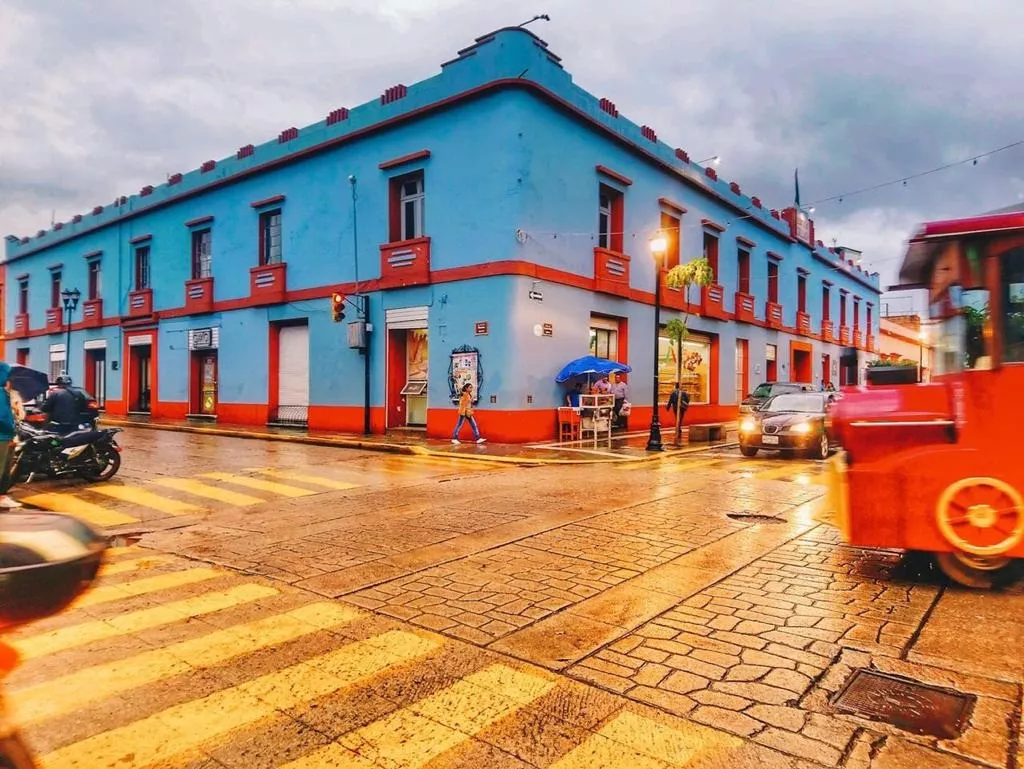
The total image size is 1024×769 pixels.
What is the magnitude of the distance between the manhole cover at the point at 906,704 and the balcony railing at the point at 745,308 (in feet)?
84.5

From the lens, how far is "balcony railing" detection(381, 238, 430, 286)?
1867cm

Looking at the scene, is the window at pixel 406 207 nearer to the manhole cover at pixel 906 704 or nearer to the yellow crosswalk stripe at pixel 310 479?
the yellow crosswalk stripe at pixel 310 479

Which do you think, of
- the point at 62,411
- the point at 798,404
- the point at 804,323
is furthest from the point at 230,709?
the point at 804,323

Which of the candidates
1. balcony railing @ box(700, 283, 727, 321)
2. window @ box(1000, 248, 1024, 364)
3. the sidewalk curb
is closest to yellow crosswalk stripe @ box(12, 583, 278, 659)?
window @ box(1000, 248, 1024, 364)

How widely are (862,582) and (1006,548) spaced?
106 centimetres

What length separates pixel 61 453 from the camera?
10.7 metres

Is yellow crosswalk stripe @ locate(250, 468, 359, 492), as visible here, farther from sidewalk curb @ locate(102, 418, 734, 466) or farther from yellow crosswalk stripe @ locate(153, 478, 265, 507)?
sidewalk curb @ locate(102, 418, 734, 466)

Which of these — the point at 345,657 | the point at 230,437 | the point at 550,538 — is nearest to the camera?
the point at 345,657

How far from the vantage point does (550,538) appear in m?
6.89

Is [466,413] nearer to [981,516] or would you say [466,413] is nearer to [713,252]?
[981,516]

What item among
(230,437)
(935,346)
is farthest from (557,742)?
(230,437)

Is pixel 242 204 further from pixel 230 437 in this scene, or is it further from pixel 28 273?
pixel 28 273

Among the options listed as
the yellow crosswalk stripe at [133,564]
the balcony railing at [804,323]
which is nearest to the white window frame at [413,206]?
the yellow crosswalk stripe at [133,564]

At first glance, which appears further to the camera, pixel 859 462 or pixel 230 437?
pixel 230 437
